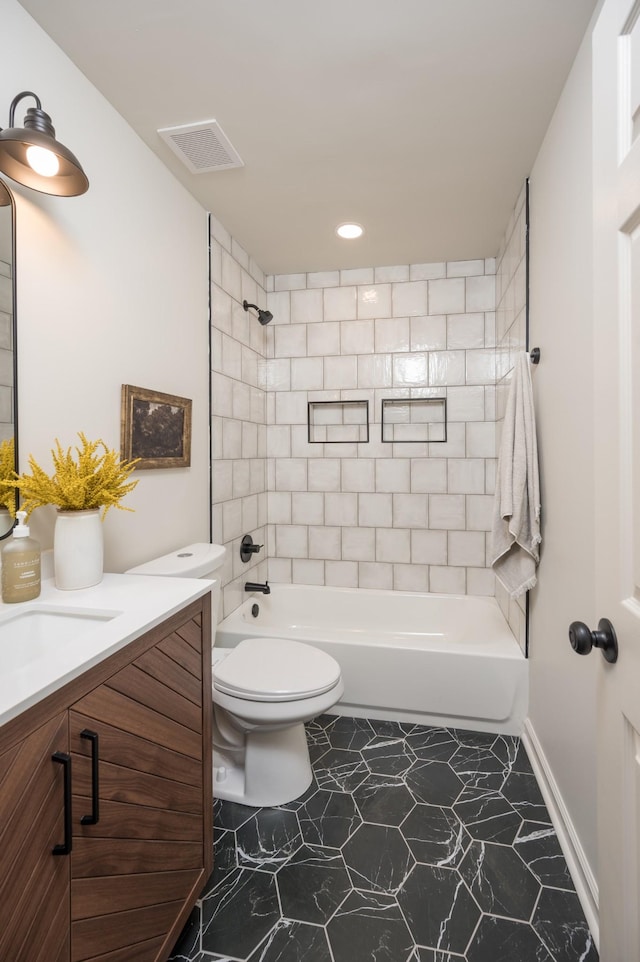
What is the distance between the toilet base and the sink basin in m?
0.95

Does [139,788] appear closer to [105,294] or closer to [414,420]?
[105,294]

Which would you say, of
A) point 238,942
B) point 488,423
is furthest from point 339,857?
point 488,423

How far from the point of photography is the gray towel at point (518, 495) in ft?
6.12

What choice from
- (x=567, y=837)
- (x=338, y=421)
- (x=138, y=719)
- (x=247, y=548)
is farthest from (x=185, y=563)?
(x=338, y=421)

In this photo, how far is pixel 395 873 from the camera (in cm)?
144

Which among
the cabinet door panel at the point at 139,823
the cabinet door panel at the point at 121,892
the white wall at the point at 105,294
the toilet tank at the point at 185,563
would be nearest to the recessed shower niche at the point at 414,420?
the white wall at the point at 105,294

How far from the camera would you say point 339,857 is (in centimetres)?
150

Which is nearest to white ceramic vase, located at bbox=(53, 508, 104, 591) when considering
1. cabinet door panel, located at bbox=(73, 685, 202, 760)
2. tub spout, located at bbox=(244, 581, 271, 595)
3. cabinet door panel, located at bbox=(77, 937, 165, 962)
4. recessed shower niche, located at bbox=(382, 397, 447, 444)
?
cabinet door panel, located at bbox=(73, 685, 202, 760)

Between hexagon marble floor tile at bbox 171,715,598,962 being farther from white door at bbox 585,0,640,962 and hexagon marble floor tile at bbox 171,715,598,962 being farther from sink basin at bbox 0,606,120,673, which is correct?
sink basin at bbox 0,606,120,673

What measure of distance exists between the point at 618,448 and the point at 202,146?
187 centimetres

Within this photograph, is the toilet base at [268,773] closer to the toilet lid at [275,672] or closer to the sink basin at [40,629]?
the toilet lid at [275,672]

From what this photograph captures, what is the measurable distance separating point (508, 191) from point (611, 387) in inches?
71.9

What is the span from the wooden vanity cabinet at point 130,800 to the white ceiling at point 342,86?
64.5 inches

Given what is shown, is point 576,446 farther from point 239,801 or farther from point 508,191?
point 239,801
